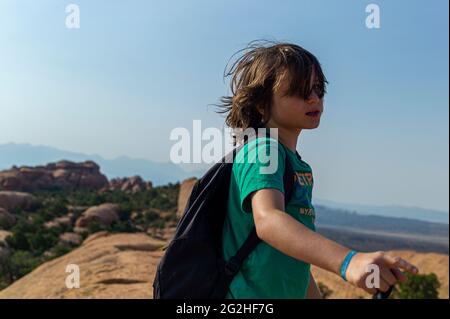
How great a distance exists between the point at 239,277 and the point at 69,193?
5239cm

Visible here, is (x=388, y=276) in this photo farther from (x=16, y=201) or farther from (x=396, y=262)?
(x=16, y=201)

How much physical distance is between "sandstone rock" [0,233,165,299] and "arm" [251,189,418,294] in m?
8.06

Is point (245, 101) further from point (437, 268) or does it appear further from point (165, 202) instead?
point (165, 202)

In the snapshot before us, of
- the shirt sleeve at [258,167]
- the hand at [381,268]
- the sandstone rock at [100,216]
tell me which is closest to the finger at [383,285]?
the hand at [381,268]

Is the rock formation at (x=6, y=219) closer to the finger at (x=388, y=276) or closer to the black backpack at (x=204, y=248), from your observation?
the black backpack at (x=204, y=248)

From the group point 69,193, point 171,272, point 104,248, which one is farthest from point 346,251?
point 69,193

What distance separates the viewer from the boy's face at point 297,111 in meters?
1.79

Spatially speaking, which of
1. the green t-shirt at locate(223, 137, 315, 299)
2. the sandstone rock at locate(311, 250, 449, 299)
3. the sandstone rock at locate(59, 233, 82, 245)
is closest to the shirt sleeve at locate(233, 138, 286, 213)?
the green t-shirt at locate(223, 137, 315, 299)

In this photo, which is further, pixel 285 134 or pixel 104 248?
pixel 104 248

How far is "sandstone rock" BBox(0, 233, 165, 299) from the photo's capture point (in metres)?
9.69

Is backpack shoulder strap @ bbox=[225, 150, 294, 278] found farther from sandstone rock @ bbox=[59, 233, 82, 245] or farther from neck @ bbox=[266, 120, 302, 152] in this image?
sandstone rock @ bbox=[59, 233, 82, 245]

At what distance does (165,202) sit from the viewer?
4406 centimetres

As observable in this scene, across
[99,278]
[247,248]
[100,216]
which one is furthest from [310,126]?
[100,216]
